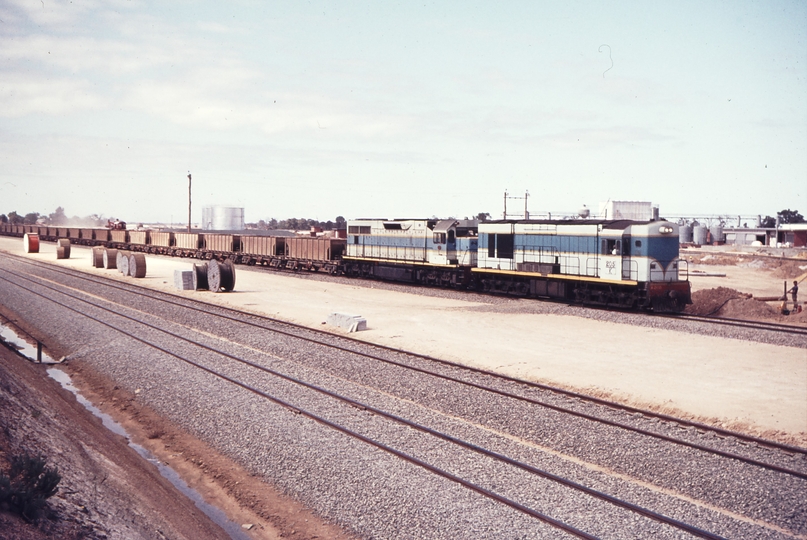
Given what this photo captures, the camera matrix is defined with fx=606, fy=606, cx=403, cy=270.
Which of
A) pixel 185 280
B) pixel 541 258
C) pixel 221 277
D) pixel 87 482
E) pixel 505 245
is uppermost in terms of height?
pixel 505 245

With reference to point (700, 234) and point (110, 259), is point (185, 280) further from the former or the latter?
point (700, 234)

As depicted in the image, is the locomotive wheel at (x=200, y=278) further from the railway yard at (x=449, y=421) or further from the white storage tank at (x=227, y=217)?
the white storage tank at (x=227, y=217)

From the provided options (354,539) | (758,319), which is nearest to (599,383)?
(354,539)

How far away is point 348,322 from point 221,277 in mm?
13373

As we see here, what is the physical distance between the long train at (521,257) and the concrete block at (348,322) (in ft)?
33.2

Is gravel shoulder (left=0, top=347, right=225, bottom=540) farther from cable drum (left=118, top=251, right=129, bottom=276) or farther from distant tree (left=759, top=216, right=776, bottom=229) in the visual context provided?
distant tree (left=759, top=216, right=776, bottom=229)

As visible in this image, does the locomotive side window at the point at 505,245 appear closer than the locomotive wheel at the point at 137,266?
Yes

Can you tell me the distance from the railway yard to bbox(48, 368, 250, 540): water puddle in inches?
5.1

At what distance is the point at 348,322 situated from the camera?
21438 millimetres

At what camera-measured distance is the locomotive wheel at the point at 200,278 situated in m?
33.4

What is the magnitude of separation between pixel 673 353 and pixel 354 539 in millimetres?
13325

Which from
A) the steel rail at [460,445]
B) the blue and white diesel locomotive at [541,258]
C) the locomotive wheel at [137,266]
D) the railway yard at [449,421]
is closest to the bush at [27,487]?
the railway yard at [449,421]

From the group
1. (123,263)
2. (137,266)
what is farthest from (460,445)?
(123,263)

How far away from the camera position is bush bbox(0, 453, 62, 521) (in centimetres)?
621
